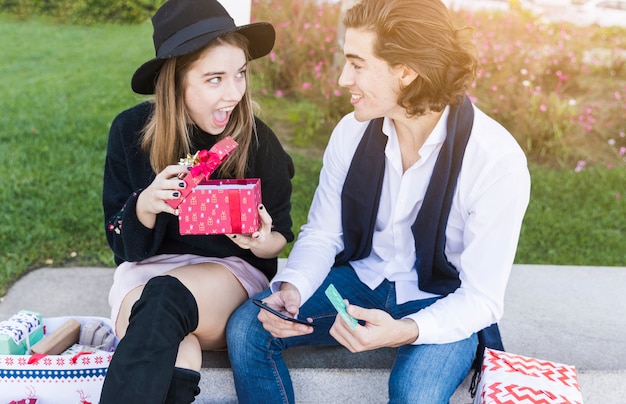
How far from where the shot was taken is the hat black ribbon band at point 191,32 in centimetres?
216

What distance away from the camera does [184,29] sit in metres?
2.21

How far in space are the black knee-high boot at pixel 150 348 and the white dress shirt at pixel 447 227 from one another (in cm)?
44

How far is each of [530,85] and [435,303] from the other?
3593 mm

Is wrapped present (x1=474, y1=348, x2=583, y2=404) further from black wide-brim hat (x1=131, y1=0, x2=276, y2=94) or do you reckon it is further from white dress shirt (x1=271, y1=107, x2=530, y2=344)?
black wide-brim hat (x1=131, y1=0, x2=276, y2=94)

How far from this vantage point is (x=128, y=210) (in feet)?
7.33

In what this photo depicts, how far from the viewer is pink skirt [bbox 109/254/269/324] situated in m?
2.31

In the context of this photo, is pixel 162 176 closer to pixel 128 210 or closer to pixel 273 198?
pixel 128 210

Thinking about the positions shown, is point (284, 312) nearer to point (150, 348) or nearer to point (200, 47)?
point (150, 348)

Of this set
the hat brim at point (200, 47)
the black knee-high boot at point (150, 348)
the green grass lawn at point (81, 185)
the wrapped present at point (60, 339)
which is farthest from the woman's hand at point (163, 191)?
the green grass lawn at point (81, 185)

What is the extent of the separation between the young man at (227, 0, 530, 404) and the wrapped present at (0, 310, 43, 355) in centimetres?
79

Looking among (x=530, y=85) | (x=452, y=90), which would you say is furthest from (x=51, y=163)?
(x=530, y=85)

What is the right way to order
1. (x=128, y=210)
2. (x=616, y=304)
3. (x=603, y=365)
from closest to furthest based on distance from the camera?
1. (x=128, y=210)
2. (x=603, y=365)
3. (x=616, y=304)

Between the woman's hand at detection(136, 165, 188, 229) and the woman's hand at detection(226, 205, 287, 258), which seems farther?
the woman's hand at detection(226, 205, 287, 258)

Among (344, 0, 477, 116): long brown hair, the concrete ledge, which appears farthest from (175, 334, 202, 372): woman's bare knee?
(344, 0, 477, 116): long brown hair
